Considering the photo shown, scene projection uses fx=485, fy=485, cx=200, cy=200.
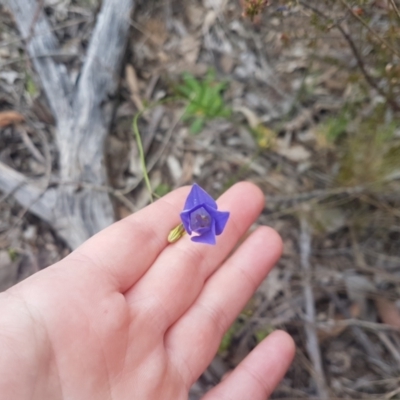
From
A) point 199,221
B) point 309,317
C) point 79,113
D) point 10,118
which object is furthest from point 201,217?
point 10,118

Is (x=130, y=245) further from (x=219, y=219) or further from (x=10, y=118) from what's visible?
(x=10, y=118)

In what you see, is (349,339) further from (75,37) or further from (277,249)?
(75,37)

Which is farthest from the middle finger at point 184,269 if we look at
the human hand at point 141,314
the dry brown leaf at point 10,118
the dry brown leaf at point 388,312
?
the dry brown leaf at point 10,118

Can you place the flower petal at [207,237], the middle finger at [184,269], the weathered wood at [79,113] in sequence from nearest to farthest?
the flower petal at [207,237] → the middle finger at [184,269] → the weathered wood at [79,113]

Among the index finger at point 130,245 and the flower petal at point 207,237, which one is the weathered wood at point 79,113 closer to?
the index finger at point 130,245

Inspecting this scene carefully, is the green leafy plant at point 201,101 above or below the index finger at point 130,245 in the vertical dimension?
above

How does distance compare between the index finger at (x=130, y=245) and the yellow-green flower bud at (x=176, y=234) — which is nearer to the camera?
the index finger at (x=130, y=245)
